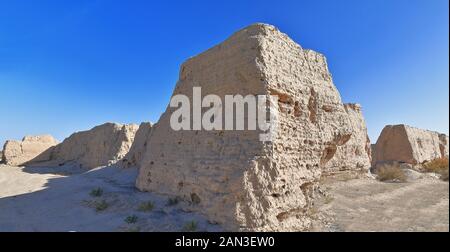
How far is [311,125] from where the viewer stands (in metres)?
6.51

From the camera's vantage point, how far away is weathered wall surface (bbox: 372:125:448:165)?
1683 centimetres

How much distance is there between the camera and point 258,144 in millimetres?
5242

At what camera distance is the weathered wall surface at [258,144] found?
5031mm

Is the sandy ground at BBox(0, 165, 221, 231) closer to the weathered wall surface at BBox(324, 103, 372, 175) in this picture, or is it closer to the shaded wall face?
the shaded wall face

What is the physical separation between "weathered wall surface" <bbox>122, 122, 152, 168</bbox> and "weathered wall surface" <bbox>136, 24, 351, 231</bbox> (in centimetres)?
346

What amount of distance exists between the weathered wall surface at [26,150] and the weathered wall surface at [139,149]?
1112cm

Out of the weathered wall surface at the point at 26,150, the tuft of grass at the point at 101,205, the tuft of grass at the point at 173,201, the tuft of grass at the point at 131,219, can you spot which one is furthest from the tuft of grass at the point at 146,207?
the weathered wall surface at the point at 26,150

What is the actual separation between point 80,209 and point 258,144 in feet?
13.8

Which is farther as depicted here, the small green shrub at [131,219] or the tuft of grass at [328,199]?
the tuft of grass at [328,199]

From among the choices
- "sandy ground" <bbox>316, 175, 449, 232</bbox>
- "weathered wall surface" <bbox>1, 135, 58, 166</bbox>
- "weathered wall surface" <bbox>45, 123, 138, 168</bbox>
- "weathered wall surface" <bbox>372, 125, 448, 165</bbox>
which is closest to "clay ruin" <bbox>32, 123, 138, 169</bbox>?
"weathered wall surface" <bbox>45, 123, 138, 168</bbox>

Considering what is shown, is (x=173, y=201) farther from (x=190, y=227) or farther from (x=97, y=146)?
(x=97, y=146)

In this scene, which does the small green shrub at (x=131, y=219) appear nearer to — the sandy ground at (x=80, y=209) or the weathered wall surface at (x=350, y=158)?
the sandy ground at (x=80, y=209)
